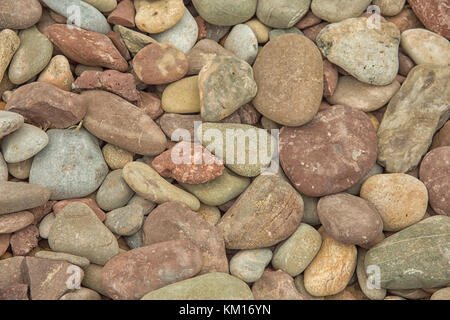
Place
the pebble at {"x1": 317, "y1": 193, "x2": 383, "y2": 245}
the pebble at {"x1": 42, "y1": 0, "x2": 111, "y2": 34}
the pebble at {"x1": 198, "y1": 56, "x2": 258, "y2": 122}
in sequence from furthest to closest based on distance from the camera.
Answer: the pebble at {"x1": 42, "y1": 0, "x2": 111, "y2": 34}, the pebble at {"x1": 198, "y1": 56, "x2": 258, "y2": 122}, the pebble at {"x1": 317, "y1": 193, "x2": 383, "y2": 245}

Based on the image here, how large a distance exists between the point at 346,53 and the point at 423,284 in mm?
1413

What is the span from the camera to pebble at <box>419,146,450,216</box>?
97.4 inches

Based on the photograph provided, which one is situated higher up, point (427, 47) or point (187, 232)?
point (427, 47)

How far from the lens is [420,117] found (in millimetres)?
2598

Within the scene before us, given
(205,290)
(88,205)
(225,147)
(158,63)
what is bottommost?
(205,290)

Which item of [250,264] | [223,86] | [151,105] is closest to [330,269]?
[250,264]

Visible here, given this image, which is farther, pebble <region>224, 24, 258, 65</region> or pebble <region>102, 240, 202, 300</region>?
pebble <region>224, 24, 258, 65</region>

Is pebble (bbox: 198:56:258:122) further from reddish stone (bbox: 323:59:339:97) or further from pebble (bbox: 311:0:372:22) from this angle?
pebble (bbox: 311:0:372:22)

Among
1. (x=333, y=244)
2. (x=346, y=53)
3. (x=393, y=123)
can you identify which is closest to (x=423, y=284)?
(x=333, y=244)

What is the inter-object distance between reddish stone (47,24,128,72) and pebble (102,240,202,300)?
1.18 meters

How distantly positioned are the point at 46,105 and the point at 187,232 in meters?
1.07

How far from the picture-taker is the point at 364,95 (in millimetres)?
2705

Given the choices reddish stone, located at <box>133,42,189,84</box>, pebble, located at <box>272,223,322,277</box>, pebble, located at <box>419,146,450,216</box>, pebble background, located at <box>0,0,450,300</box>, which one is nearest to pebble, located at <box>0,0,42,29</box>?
pebble background, located at <box>0,0,450,300</box>

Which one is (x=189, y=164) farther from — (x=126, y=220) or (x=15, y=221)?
(x=15, y=221)
